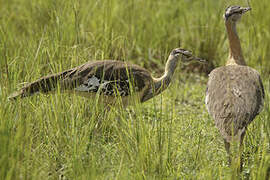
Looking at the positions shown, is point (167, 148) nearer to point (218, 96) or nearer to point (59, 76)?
point (218, 96)

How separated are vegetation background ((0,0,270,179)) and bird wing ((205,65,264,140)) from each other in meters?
0.15

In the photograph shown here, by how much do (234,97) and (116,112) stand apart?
1.04 metres

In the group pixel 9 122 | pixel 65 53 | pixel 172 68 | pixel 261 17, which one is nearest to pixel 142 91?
pixel 172 68

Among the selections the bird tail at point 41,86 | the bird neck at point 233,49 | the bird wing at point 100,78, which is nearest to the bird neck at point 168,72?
the bird wing at point 100,78

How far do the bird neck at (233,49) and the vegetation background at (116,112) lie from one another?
0.21m

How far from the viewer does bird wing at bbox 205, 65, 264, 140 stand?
12.4 ft

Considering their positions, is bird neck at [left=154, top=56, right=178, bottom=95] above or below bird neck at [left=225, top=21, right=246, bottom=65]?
below

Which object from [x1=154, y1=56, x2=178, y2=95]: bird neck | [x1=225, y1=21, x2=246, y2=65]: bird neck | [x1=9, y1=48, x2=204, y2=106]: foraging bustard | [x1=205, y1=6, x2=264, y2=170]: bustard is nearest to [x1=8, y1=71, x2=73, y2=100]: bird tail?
[x1=9, y1=48, x2=204, y2=106]: foraging bustard

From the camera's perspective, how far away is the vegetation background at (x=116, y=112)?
3408 millimetres

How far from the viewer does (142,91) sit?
4875 mm

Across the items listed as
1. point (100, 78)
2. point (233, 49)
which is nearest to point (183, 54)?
point (233, 49)

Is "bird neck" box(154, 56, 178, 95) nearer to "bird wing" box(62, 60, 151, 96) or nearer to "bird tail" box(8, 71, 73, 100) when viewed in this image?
"bird wing" box(62, 60, 151, 96)

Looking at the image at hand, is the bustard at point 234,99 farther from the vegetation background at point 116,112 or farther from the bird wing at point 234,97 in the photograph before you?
the vegetation background at point 116,112

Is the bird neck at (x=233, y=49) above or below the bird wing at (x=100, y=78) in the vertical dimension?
above
